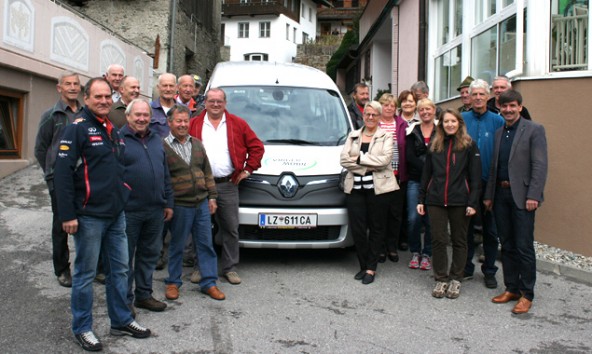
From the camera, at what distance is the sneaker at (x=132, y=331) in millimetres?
3910

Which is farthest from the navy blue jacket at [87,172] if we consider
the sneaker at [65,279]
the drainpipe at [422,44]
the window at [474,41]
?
the drainpipe at [422,44]

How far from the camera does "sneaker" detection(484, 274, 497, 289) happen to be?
213 inches

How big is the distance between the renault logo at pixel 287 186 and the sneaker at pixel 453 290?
1.79 m

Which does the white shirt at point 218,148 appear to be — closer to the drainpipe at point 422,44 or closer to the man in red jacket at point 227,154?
the man in red jacket at point 227,154

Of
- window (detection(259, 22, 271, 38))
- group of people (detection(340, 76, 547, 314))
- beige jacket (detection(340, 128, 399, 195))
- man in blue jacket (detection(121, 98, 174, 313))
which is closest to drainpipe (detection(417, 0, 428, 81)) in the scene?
group of people (detection(340, 76, 547, 314))

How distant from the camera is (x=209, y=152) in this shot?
5.25m

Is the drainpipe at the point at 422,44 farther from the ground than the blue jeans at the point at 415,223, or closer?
farther from the ground

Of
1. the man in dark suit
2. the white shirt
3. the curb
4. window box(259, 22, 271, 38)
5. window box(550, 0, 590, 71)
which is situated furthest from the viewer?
window box(259, 22, 271, 38)

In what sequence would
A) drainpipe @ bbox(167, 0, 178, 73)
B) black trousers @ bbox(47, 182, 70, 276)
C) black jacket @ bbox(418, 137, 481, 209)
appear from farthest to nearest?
drainpipe @ bbox(167, 0, 178, 73)
black jacket @ bbox(418, 137, 481, 209)
black trousers @ bbox(47, 182, 70, 276)

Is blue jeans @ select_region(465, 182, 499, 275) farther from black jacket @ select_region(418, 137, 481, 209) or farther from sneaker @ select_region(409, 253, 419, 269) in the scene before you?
sneaker @ select_region(409, 253, 419, 269)

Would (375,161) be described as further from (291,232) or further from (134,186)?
(134,186)

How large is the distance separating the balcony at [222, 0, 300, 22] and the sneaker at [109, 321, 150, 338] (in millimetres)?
46846

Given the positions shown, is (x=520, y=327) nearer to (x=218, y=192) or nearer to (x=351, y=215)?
(x=351, y=215)

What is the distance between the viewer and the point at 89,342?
144 inches
